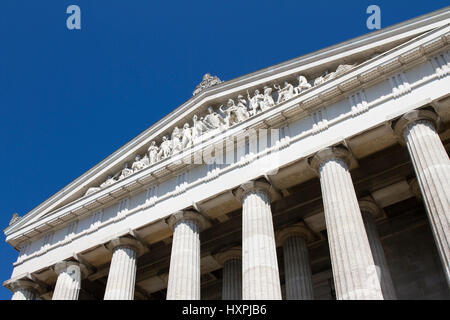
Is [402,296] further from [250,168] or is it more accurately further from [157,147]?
[157,147]

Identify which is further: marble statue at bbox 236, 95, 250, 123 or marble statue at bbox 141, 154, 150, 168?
marble statue at bbox 141, 154, 150, 168

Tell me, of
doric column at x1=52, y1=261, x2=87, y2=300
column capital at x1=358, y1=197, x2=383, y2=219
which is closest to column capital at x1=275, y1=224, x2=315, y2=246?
column capital at x1=358, y1=197, x2=383, y2=219

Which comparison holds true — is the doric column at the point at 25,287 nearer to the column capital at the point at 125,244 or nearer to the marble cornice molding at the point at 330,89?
the marble cornice molding at the point at 330,89

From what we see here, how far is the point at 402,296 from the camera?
2841 cm

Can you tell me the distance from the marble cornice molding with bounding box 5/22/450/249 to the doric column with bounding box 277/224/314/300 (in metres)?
6.48

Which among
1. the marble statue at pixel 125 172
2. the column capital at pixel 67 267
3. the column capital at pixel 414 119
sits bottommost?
the column capital at pixel 67 267

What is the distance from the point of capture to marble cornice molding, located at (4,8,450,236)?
90.9 feet

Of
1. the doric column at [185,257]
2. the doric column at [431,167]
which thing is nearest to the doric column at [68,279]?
the doric column at [185,257]

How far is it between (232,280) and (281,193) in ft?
19.7

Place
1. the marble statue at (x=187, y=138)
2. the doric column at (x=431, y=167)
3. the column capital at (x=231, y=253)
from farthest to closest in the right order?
the marble statue at (x=187, y=138)
the column capital at (x=231, y=253)
the doric column at (x=431, y=167)

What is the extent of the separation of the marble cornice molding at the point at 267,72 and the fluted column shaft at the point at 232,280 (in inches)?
404

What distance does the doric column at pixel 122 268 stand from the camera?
28703mm

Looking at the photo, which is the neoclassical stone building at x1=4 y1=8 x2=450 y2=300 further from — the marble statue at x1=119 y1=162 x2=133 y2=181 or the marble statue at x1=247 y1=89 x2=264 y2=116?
the marble statue at x1=119 y1=162 x2=133 y2=181
